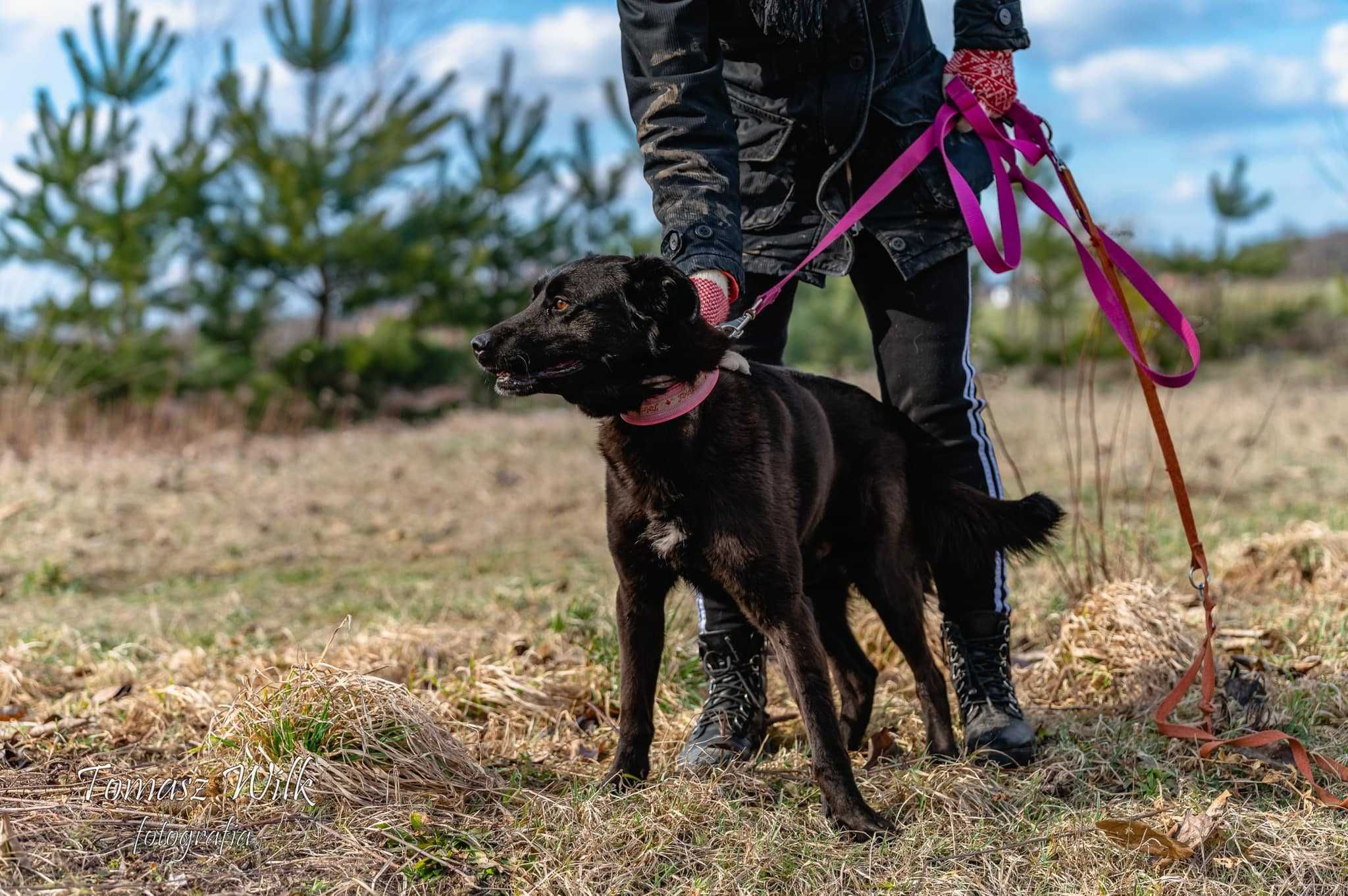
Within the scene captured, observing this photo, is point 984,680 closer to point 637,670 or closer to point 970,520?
point 970,520

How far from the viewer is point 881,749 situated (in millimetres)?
3090

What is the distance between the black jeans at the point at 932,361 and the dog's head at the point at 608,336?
23.9 inches

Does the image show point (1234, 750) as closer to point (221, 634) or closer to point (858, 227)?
point (858, 227)

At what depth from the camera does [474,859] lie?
7.66ft

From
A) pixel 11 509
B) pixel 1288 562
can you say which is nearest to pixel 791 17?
pixel 1288 562

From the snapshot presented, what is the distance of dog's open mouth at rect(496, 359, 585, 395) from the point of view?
243cm

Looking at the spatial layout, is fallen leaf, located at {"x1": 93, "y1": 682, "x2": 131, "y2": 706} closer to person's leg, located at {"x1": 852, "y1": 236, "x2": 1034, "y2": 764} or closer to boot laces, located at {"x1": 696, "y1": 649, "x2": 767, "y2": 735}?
boot laces, located at {"x1": 696, "y1": 649, "x2": 767, "y2": 735}

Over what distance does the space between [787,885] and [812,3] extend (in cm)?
201

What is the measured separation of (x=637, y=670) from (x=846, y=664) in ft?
2.31

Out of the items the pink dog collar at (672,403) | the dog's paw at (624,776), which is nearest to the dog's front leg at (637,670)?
the dog's paw at (624,776)

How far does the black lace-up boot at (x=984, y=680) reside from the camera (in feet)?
9.98

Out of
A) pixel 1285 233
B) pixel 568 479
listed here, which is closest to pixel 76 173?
pixel 568 479
